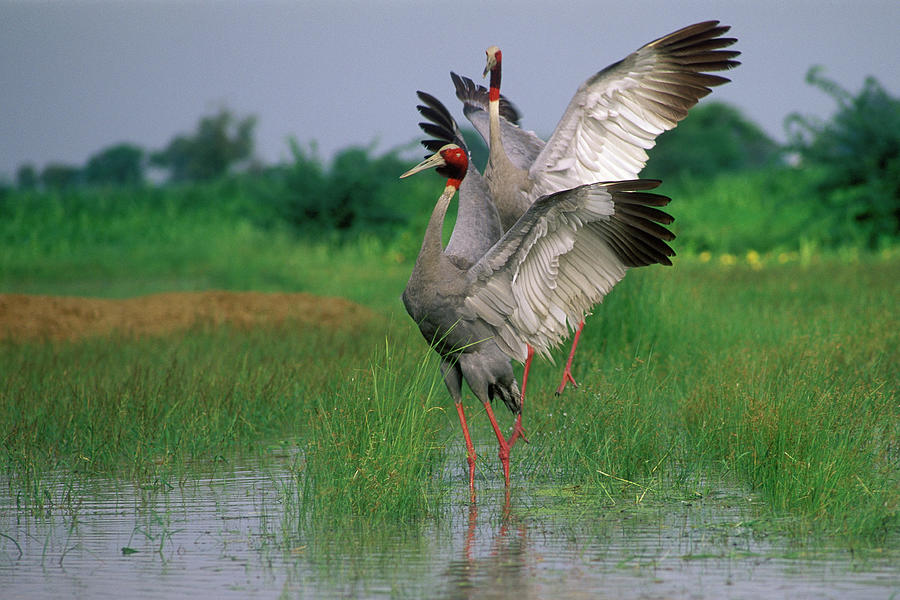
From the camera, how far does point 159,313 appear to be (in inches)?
489

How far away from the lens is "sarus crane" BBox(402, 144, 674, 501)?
18.5 ft

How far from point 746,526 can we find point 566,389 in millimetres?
2866

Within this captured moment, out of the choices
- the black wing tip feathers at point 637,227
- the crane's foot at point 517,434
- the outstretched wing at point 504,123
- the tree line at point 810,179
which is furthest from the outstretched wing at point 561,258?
the tree line at point 810,179

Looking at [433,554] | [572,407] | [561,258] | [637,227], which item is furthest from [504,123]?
[433,554]

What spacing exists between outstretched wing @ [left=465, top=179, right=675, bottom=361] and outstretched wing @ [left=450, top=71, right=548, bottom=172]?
2.59 m

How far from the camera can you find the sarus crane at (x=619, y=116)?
788cm

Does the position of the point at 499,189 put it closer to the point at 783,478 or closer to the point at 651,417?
the point at 651,417

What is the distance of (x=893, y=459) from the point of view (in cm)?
587

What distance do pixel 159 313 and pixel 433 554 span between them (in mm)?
8483

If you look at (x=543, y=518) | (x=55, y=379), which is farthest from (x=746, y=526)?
(x=55, y=379)

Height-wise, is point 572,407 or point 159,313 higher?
point 159,313

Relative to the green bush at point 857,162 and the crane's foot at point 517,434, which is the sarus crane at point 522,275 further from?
the green bush at point 857,162

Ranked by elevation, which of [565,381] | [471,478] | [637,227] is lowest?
[471,478]

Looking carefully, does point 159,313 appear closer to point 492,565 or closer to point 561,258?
point 561,258
